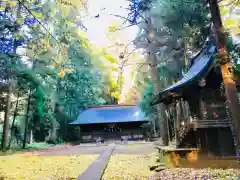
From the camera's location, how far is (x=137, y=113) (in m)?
32.7

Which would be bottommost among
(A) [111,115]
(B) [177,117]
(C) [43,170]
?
(C) [43,170]

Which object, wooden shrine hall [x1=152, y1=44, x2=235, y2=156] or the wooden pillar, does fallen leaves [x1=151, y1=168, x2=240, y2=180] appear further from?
the wooden pillar

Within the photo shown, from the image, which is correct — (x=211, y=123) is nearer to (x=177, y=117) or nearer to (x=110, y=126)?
(x=177, y=117)

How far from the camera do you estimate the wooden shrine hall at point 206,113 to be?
9008 millimetres

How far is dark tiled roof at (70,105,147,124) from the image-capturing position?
30.8m

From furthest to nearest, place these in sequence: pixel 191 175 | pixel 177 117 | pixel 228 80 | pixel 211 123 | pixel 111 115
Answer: pixel 111 115 → pixel 177 117 → pixel 211 123 → pixel 191 175 → pixel 228 80

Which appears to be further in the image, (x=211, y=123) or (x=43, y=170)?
(x=43, y=170)

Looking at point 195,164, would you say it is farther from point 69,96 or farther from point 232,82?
point 69,96

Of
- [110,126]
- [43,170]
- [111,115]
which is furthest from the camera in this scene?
[111,115]

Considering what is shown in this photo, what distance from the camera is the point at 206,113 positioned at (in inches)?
367

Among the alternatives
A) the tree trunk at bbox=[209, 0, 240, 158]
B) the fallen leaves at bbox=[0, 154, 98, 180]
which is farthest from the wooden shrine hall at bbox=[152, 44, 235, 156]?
the fallen leaves at bbox=[0, 154, 98, 180]

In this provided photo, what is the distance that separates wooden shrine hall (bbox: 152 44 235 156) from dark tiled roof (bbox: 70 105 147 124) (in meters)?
20.7

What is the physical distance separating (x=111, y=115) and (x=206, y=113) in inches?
953

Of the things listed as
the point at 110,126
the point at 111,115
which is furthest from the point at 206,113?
the point at 111,115
